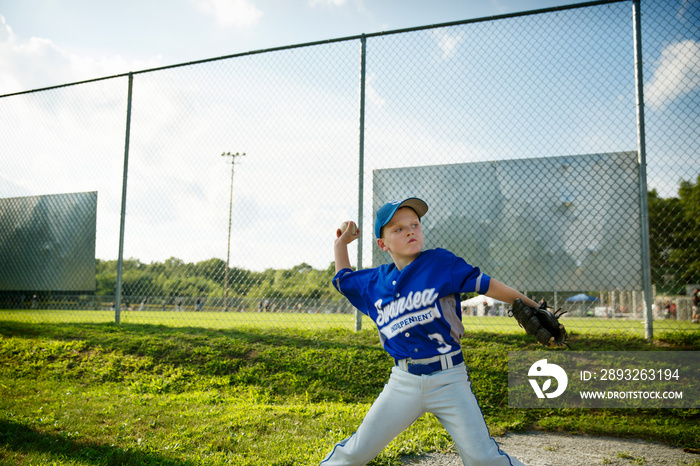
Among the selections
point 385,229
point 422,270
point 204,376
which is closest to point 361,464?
point 422,270

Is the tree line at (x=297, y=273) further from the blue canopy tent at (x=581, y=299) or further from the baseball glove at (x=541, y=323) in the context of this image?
the baseball glove at (x=541, y=323)

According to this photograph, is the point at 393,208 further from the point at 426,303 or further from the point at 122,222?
the point at 122,222

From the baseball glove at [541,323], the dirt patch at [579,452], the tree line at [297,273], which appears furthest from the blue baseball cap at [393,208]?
the tree line at [297,273]

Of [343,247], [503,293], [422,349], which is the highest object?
[343,247]

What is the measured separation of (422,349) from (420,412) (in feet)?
1.01

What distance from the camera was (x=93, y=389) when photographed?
5.54m

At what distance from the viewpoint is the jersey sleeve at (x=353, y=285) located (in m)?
2.64

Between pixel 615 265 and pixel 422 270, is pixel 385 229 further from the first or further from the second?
pixel 615 265

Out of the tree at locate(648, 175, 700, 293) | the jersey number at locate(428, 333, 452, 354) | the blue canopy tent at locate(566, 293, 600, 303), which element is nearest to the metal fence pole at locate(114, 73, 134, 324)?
the jersey number at locate(428, 333, 452, 354)

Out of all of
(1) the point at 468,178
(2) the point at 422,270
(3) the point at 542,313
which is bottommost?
(3) the point at 542,313

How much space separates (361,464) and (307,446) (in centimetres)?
149

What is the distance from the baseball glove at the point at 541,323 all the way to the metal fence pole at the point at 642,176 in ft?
14.4

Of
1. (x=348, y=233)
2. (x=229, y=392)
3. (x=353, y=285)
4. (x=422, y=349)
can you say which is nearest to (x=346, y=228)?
(x=348, y=233)

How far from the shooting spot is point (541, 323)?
2.09 metres
